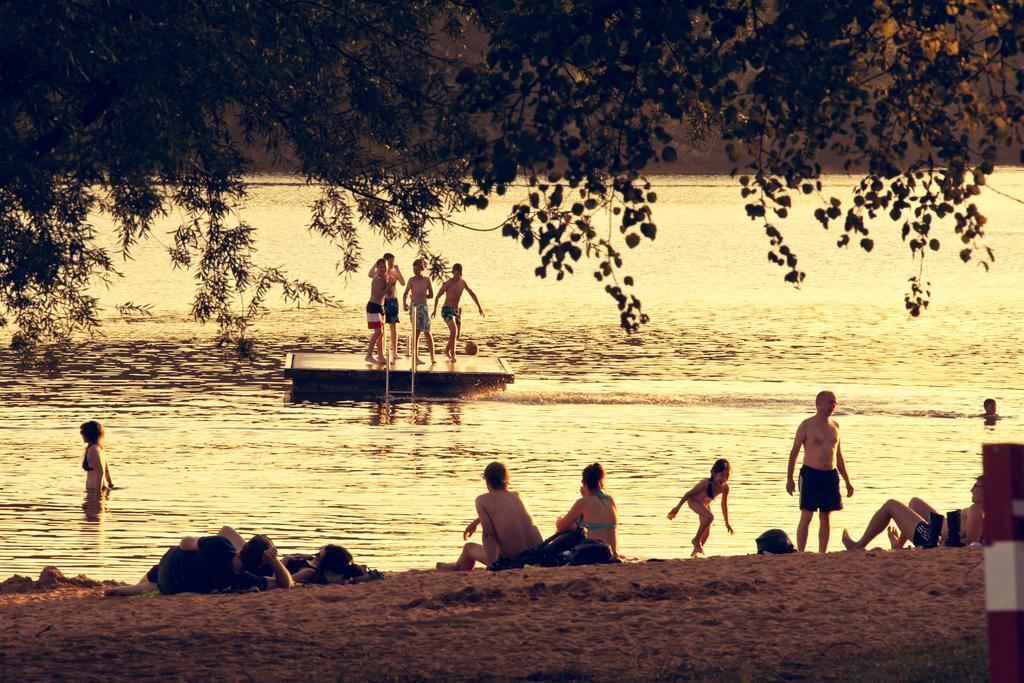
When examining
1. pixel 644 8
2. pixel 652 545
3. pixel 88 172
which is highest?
pixel 644 8

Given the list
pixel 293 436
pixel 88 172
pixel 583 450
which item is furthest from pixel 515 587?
pixel 293 436

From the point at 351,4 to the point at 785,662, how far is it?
16.1ft

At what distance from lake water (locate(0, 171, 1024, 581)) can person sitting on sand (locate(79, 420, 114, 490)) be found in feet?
0.93

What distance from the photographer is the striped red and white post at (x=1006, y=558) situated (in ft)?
15.9

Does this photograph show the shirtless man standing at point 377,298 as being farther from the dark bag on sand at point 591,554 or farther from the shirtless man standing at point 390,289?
the dark bag on sand at point 591,554

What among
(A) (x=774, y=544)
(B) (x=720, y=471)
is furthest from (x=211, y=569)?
(B) (x=720, y=471)

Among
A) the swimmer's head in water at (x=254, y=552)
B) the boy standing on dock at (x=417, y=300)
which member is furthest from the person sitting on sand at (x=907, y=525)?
the boy standing on dock at (x=417, y=300)

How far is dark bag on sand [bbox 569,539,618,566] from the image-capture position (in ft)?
46.8

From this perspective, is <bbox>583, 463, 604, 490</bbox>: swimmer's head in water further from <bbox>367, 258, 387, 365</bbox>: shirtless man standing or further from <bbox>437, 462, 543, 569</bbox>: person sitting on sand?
<bbox>367, 258, 387, 365</bbox>: shirtless man standing

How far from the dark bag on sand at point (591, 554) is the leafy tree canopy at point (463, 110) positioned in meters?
3.37

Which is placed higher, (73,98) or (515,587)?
(73,98)

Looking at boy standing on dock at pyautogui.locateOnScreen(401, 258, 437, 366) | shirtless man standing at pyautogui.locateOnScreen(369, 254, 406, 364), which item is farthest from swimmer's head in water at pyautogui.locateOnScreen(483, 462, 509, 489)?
shirtless man standing at pyautogui.locateOnScreen(369, 254, 406, 364)

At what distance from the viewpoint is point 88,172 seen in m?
9.86

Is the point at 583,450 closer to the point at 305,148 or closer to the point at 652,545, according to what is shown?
the point at 652,545
